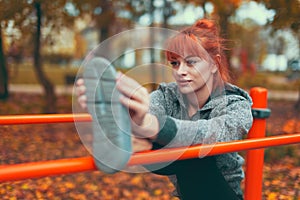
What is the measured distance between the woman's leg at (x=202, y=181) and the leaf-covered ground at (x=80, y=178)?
1.32 meters

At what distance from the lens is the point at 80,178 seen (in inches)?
181

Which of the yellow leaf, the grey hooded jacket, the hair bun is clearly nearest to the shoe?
the grey hooded jacket

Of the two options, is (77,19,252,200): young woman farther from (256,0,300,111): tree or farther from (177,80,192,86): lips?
(256,0,300,111): tree

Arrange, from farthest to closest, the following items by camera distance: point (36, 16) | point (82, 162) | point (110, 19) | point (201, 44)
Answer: point (110, 19), point (36, 16), point (201, 44), point (82, 162)

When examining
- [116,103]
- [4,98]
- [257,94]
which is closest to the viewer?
[116,103]

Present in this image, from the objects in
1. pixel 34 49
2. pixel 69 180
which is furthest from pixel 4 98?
pixel 69 180

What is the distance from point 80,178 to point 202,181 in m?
3.02

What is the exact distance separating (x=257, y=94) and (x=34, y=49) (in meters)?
5.55

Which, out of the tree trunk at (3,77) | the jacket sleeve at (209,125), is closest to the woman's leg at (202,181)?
the jacket sleeve at (209,125)

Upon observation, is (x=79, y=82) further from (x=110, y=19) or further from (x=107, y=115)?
(x=110, y=19)

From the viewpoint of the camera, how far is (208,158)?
1.76 m

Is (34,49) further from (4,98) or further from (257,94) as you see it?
(257,94)

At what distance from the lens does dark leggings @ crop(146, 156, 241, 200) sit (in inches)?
68.9

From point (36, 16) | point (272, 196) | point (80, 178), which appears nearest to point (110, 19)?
point (36, 16)
